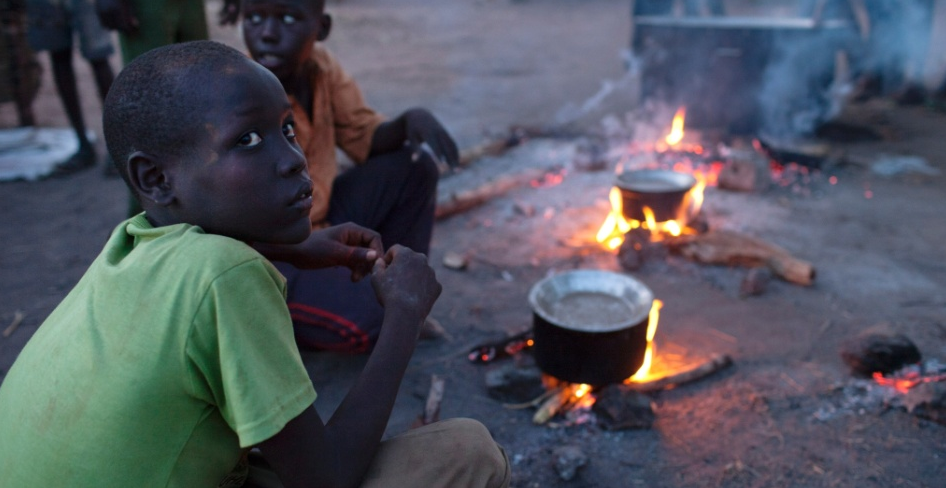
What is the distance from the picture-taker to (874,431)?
248 cm

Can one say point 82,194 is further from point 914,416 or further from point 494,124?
point 914,416

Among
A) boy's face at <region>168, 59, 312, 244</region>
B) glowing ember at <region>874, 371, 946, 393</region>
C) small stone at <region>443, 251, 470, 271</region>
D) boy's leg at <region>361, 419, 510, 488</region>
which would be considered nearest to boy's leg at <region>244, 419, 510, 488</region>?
boy's leg at <region>361, 419, 510, 488</region>

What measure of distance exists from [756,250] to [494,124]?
3.70 meters

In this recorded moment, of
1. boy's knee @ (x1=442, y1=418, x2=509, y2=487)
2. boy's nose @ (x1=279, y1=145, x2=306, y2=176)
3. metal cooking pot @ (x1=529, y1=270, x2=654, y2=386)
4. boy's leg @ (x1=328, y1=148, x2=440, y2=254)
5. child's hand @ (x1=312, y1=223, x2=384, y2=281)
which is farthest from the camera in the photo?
boy's leg @ (x1=328, y1=148, x2=440, y2=254)

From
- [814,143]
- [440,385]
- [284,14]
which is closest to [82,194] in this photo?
[284,14]

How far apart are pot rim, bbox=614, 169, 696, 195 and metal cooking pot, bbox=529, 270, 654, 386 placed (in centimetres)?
112

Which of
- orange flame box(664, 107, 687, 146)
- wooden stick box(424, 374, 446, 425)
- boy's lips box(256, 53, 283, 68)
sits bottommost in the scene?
orange flame box(664, 107, 687, 146)

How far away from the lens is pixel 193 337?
1166mm

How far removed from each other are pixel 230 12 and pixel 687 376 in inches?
105

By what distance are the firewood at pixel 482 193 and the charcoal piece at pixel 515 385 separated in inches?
76.3

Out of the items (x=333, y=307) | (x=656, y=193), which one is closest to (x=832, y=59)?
(x=656, y=193)

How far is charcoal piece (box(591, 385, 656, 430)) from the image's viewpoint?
254 cm

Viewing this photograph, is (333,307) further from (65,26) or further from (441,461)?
(65,26)

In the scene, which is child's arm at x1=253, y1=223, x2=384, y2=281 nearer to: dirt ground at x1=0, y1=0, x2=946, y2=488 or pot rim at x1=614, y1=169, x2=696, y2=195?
dirt ground at x1=0, y1=0, x2=946, y2=488
